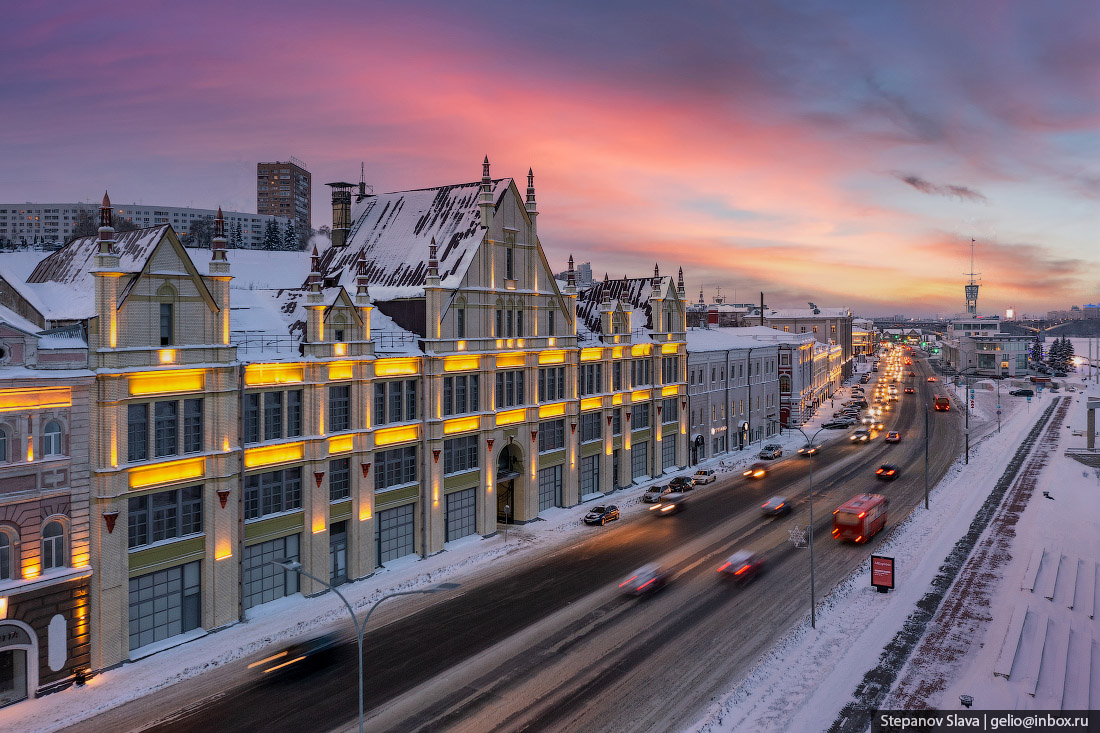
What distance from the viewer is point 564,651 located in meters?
32.8

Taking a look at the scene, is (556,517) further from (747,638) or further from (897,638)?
(897,638)

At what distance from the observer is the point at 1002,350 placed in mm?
190750

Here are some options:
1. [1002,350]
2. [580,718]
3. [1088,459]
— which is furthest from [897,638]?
[1002,350]

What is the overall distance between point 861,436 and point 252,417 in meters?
81.7

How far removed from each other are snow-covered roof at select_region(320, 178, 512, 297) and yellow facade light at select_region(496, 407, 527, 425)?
35.4 ft

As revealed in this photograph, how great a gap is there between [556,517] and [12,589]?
3646 centimetres

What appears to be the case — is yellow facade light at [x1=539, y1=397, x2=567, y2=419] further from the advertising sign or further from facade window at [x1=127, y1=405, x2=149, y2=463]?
facade window at [x1=127, y1=405, x2=149, y2=463]

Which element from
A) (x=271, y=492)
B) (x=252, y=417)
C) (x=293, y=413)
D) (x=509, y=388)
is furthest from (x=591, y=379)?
(x=252, y=417)

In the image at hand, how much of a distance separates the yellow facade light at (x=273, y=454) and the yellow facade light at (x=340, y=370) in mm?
4434

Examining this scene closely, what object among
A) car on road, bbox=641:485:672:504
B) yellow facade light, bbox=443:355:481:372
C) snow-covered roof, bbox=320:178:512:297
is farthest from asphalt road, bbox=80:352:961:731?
snow-covered roof, bbox=320:178:512:297

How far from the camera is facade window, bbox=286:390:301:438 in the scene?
127 ft

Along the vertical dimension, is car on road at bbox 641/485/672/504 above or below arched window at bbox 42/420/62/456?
below

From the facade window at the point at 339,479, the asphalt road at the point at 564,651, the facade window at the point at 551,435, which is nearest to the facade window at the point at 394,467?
the facade window at the point at 339,479

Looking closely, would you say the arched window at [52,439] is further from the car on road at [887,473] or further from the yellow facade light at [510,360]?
the car on road at [887,473]
